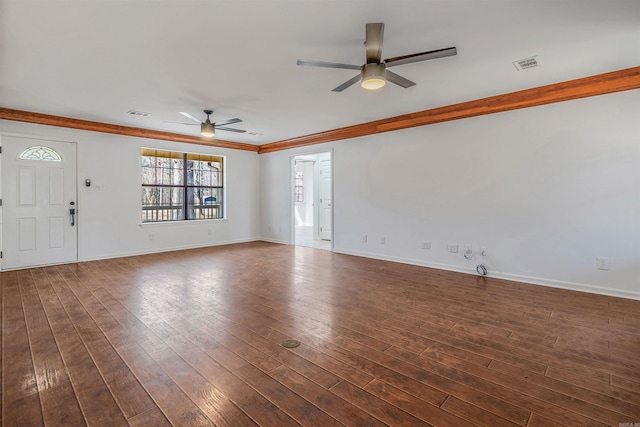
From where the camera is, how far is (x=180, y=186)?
23.1 feet


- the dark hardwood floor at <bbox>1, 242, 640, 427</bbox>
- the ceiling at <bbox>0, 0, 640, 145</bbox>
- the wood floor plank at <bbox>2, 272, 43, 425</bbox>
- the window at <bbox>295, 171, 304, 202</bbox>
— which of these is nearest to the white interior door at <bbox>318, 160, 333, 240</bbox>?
the window at <bbox>295, 171, 304, 202</bbox>

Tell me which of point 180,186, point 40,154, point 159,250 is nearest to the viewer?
point 40,154

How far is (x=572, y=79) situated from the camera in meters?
3.69

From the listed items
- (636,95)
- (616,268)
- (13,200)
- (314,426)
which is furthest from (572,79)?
(13,200)

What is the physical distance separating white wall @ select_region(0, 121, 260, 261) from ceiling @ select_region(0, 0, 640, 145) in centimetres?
108

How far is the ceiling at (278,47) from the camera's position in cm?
232

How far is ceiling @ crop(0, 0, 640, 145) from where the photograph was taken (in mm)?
2320

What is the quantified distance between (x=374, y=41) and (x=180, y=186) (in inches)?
231

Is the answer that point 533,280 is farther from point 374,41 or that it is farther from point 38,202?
point 38,202

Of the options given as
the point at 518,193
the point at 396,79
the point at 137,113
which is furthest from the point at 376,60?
the point at 137,113

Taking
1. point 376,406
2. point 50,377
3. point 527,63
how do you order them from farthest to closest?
point 527,63 < point 50,377 < point 376,406

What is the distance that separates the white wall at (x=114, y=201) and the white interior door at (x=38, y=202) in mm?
144

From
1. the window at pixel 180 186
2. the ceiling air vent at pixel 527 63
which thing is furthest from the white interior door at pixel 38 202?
the ceiling air vent at pixel 527 63

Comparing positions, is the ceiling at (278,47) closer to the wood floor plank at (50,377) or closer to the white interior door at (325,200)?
the wood floor plank at (50,377)
